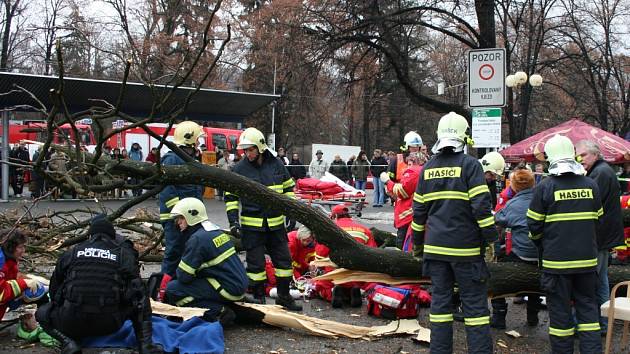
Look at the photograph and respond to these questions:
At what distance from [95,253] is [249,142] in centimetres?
227

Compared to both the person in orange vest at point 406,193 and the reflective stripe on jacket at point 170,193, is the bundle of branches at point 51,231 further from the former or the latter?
the person in orange vest at point 406,193

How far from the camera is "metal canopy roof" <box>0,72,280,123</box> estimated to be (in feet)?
50.0

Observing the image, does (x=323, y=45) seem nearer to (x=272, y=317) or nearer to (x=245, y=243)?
(x=245, y=243)

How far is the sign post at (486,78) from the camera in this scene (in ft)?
26.2

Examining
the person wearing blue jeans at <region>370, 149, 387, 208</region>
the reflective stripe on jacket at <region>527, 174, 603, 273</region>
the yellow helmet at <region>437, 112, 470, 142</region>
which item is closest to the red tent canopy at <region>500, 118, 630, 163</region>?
the person wearing blue jeans at <region>370, 149, 387, 208</region>

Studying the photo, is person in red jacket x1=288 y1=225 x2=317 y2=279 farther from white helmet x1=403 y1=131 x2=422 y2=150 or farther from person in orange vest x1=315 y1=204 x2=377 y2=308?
white helmet x1=403 y1=131 x2=422 y2=150

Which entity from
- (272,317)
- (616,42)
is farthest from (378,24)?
(616,42)

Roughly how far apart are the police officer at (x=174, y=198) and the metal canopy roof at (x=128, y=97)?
22.7 ft

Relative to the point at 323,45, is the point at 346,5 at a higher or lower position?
higher

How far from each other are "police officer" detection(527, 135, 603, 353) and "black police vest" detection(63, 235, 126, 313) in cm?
307

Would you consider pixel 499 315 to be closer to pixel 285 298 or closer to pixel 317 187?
pixel 285 298

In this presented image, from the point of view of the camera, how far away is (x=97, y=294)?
13.8ft

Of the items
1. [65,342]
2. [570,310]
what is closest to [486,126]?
[570,310]

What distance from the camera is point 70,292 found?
4203 mm
